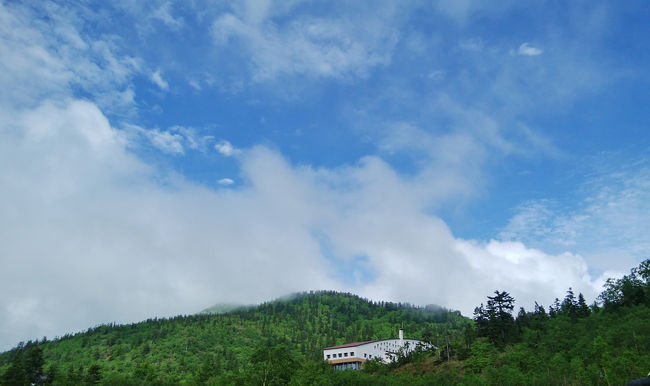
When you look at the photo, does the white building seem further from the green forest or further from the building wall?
the green forest

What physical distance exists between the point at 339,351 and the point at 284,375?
50178 millimetres

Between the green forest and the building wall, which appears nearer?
the green forest

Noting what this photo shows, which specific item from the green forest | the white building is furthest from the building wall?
the green forest

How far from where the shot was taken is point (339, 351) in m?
108

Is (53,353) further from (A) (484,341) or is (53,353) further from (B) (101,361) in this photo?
(A) (484,341)

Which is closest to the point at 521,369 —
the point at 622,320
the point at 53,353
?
the point at 622,320

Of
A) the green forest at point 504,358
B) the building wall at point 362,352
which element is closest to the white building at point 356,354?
the building wall at point 362,352

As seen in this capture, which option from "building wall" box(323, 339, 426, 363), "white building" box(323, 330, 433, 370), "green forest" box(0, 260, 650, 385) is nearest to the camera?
"green forest" box(0, 260, 650, 385)

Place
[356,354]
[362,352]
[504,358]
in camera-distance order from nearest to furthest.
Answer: [504,358]
[356,354]
[362,352]

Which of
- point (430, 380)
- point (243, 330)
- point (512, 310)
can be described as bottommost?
point (430, 380)

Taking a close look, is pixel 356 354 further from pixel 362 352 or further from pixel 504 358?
pixel 504 358

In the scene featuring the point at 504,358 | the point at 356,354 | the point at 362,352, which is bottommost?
the point at 504,358

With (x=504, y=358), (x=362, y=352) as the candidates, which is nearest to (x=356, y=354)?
(x=362, y=352)

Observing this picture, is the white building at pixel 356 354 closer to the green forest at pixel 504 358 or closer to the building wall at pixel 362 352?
the building wall at pixel 362 352
